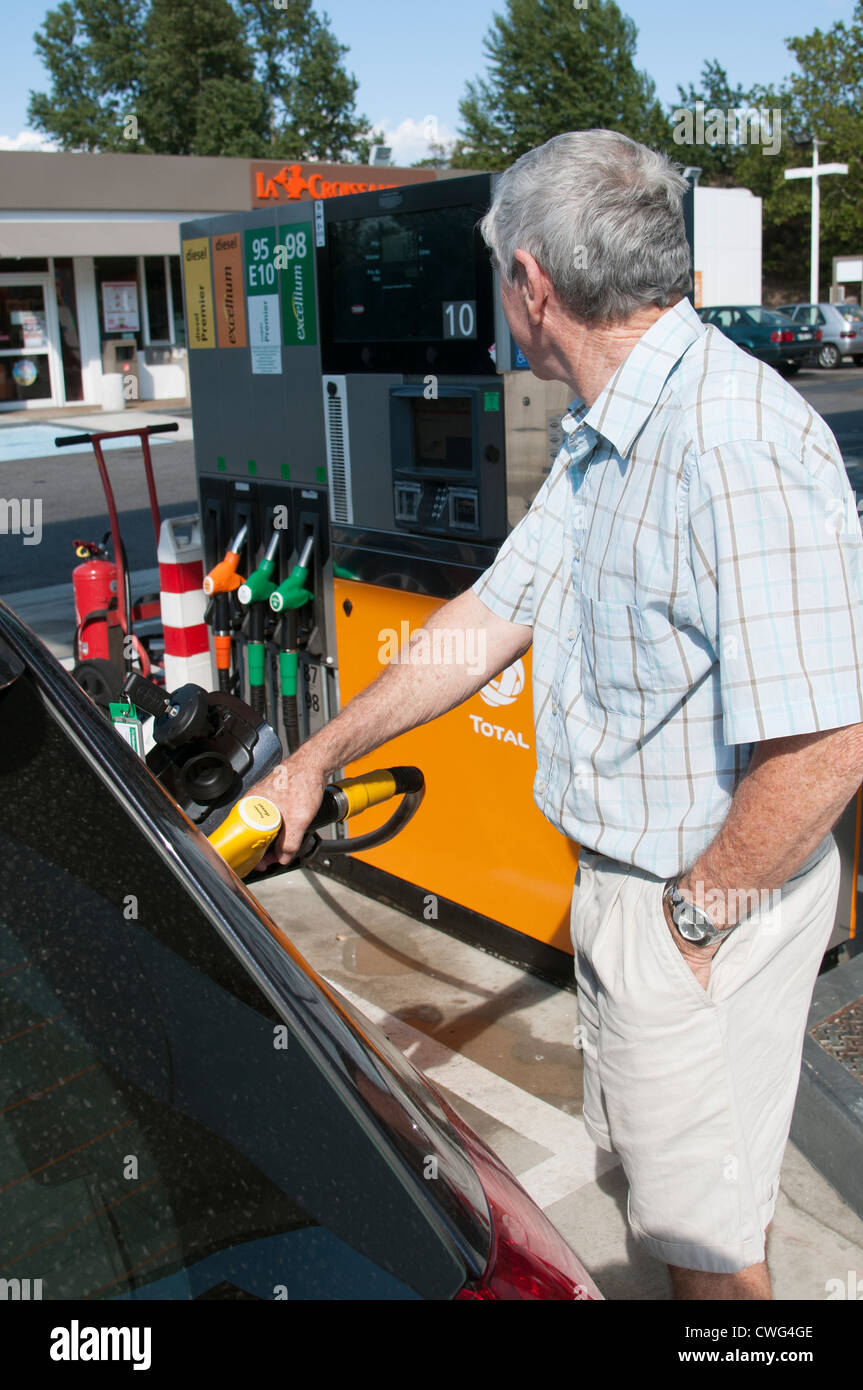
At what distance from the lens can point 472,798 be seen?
3.96 metres

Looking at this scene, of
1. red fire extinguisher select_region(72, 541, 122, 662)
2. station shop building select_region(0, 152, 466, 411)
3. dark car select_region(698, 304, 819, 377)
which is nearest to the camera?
red fire extinguisher select_region(72, 541, 122, 662)

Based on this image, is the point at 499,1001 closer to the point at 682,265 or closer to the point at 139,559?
the point at 682,265

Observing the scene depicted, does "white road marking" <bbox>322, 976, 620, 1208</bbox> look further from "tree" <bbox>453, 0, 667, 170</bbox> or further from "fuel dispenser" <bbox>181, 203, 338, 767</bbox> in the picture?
"tree" <bbox>453, 0, 667, 170</bbox>

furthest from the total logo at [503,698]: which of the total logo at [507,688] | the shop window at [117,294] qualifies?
the shop window at [117,294]

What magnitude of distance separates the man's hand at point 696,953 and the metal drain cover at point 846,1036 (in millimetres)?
1333

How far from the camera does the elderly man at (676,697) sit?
1630 mm

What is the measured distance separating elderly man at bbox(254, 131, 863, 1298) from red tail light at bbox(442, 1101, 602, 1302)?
438 millimetres

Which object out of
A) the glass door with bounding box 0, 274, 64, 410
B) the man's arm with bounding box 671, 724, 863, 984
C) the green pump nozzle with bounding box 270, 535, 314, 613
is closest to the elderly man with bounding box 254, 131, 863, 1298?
the man's arm with bounding box 671, 724, 863, 984

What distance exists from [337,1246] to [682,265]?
1.40 metres

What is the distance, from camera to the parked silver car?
27547mm

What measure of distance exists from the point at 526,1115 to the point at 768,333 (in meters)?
24.8

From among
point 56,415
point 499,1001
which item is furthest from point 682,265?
point 56,415

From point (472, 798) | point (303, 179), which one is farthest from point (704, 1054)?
point (303, 179)

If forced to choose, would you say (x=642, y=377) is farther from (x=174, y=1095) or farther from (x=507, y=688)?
(x=507, y=688)
